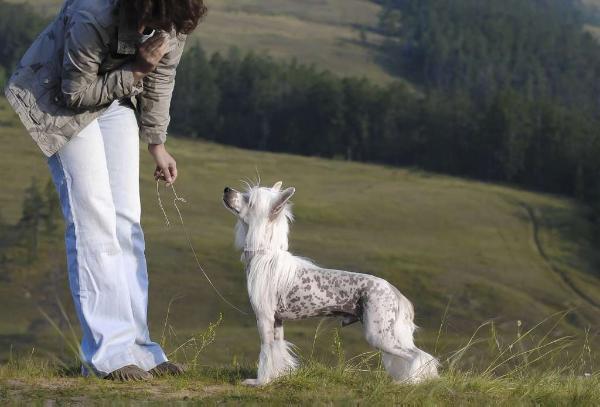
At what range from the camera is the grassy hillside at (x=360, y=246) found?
78938mm

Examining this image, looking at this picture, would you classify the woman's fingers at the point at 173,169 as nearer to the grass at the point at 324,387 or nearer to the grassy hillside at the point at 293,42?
the grass at the point at 324,387

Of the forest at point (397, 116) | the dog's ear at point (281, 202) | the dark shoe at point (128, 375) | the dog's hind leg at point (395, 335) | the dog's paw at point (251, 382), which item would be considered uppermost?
the dog's ear at point (281, 202)

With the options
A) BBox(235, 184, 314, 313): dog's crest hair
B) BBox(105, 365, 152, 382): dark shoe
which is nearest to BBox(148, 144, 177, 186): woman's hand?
BBox(235, 184, 314, 313): dog's crest hair

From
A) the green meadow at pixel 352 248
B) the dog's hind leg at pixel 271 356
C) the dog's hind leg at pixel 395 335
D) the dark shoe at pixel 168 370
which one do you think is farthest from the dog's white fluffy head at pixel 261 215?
the green meadow at pixel 352 248

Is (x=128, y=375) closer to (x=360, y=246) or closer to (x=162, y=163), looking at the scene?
(x=162, y=163)

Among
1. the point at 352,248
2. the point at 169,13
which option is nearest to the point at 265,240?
the point at 169,13

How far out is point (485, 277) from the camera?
9075 centimetres

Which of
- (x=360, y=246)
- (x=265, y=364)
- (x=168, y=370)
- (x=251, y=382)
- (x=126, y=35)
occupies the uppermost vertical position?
(x=126, y=35)

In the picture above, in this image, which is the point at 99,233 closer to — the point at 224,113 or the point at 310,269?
the point at 310,269

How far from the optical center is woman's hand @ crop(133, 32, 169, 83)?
7.00 meters

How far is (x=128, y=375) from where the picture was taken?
7.21m

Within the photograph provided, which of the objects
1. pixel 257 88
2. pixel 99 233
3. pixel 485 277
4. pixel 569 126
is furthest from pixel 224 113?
pixel 99 233

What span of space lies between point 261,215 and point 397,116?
139 metres

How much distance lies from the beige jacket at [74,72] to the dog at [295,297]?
1098 mm
